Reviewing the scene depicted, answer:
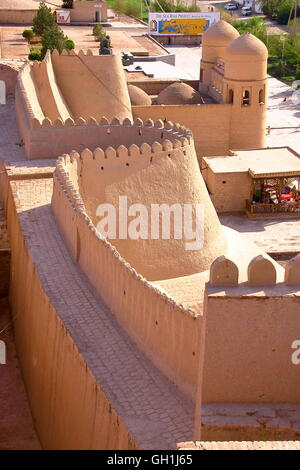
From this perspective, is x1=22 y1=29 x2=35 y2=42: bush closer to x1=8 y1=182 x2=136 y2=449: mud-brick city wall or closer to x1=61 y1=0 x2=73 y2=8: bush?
x1=61 y1=0 x2=73 y2=8: bush

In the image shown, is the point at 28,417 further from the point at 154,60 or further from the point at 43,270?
the point at 154,60

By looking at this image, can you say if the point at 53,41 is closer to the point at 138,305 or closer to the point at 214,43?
the point at 214,43

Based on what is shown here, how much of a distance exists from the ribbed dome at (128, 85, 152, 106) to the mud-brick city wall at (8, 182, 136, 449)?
931cm

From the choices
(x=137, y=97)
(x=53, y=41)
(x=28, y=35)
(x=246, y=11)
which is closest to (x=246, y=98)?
(x=137, y=97)

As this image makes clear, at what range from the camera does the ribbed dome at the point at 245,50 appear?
21.7m

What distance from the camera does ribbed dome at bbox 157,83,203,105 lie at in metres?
22.4

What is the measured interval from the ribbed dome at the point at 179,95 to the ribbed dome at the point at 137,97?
0.44 m

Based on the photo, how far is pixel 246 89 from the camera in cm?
2209

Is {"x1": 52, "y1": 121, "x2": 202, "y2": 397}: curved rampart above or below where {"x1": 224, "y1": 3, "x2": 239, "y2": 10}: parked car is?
above

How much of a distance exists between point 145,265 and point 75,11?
3218 cm

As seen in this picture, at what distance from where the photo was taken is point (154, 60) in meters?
32.0

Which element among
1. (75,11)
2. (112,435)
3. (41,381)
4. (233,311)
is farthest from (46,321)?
(75,11)

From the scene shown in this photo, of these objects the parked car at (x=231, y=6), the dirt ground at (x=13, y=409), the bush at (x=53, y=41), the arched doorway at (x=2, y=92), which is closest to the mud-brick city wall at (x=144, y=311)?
the dirt ground at (x=13, y=409)

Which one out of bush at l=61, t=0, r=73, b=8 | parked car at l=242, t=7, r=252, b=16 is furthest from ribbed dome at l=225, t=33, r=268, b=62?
parked car at l=242, t=7, r=252, b=16
